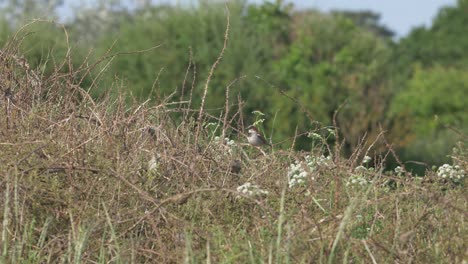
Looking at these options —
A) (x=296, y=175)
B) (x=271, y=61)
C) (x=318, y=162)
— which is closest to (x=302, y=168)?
(x=318, y=162)

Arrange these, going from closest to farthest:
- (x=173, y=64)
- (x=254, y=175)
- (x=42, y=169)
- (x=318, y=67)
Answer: (x=42, y=169) → (x=254, y=175) → (x=173, y=64) → (x=318, y=67)

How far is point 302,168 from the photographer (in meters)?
6.27

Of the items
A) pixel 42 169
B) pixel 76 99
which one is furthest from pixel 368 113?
pixel 42 169

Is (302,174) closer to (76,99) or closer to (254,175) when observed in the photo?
(254,175)

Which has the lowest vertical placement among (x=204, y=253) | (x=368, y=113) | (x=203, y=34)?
(x=368, y=113)

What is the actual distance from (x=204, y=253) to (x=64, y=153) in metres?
1.16

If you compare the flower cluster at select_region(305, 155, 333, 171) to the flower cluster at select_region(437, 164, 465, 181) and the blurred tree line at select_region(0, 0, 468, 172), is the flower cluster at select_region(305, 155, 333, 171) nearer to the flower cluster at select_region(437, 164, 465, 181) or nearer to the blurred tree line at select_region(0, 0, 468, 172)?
the flower cluster at select_region(437, 164, 465, 181)

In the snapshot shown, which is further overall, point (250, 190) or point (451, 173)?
point (451, 173)

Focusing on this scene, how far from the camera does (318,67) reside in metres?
22.0

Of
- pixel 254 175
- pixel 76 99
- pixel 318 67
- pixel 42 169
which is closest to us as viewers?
pixel 42 169

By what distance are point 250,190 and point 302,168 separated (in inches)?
25.9

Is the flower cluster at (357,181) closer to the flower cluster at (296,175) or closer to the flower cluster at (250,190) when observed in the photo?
the flower cluster at (296,175)

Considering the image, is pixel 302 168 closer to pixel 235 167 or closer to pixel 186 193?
pixel 235 167

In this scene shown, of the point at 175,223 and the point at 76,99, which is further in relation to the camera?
the point at 76,99
